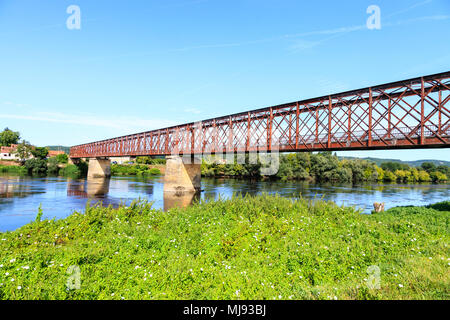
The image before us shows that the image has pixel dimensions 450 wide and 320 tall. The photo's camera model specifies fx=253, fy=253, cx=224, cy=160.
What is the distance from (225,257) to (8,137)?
496ft

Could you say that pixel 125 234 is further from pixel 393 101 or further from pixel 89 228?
pixel 393 101

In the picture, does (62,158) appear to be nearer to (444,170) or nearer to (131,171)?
(131,171)

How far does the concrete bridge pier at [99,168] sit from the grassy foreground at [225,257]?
2996 inches

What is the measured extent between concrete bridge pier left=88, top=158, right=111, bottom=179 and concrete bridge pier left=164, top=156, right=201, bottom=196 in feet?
133

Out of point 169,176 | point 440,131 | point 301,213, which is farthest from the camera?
point 169,176

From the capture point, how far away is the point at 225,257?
27.2 feet

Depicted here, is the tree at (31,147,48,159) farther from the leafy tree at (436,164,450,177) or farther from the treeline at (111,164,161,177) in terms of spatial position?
the leafy tree at (436,164,450,177)

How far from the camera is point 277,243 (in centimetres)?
893

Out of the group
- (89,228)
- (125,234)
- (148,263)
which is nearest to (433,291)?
(148,263)

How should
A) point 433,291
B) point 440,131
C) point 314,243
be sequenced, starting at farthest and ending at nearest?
point 440,131, point 314,243, point 433,291

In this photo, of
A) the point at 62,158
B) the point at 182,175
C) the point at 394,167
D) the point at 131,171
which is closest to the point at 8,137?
the point at 62,158

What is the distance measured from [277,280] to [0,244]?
830 cm

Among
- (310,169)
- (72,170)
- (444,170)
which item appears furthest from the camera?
(444,170)

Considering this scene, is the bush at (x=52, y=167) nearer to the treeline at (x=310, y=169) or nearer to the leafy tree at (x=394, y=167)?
the treeline at (x=310, y=169)
